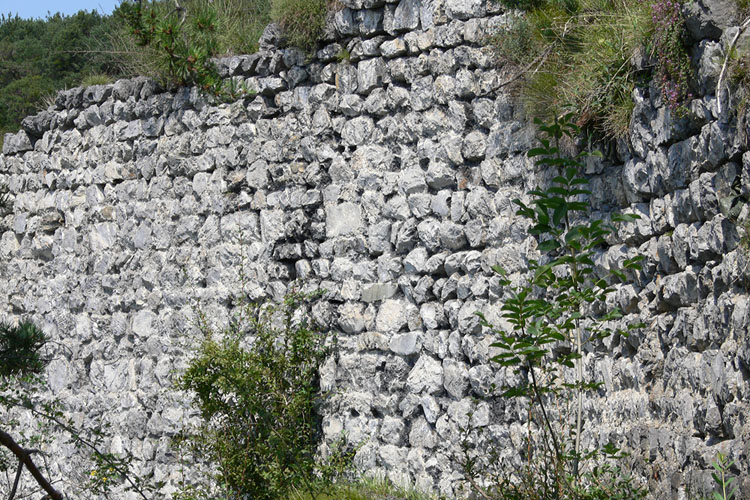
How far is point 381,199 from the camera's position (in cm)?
559

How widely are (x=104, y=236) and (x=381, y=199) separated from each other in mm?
3052

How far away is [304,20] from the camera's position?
6031mm

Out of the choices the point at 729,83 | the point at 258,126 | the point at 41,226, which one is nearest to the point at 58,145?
the point at 41,226

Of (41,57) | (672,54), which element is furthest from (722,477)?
(41,57)

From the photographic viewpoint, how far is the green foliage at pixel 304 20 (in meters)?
6.00

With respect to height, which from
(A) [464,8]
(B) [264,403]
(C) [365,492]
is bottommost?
(C) [365,492]

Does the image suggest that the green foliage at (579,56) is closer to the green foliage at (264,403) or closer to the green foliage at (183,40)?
the green foliage at (264,403)

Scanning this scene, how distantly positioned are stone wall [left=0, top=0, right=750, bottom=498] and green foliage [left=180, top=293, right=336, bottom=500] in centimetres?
18

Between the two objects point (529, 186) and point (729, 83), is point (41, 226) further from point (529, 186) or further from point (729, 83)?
point (729, 83)

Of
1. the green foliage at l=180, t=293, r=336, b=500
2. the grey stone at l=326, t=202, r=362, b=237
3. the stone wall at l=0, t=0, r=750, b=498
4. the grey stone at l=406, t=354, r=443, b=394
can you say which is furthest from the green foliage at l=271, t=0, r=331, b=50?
the grey stone at l=406, t=354, r=443, b=394

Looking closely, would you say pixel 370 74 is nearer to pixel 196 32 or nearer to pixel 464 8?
pixel 464 8

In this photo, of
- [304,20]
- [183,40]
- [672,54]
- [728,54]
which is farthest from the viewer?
[183,40]

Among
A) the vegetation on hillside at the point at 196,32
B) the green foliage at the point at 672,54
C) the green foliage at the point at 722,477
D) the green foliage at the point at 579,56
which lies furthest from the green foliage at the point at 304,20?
the green foliage at the point at 722,477

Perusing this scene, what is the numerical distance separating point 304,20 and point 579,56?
7.30ft
